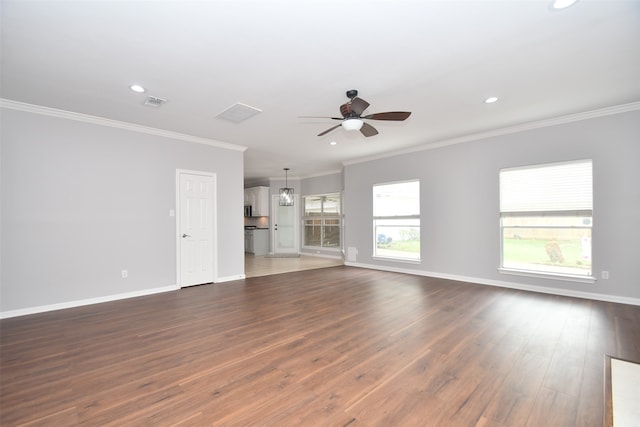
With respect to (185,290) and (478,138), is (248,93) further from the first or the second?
(478,138)

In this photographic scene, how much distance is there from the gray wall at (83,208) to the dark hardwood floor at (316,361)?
0.50 metres

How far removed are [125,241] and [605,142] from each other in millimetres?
7523

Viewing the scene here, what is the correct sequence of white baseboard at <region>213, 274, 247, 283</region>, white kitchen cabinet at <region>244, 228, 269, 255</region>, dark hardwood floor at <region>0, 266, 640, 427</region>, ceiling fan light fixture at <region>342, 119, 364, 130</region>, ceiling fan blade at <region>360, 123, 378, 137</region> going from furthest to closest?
white kitchen cabinet at <region>244, 228, 269, 255</region> → white baseboard at <region>213, 274, 247, 283</region> → ceiling fan blade at <region>360, 123, 378, 137</region> → ceiling fan light fixture at <region>342, 119, 364, 130</region> → dark hardwood floor at <region>0, 266, 640, 427</region>

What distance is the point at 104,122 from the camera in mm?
4422

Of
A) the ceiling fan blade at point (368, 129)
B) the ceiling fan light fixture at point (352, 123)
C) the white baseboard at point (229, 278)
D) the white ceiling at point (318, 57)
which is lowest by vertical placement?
the white baseboard at point (229, 278)

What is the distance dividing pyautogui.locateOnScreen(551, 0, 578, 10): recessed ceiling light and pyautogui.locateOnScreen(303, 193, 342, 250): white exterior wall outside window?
721 centimetres

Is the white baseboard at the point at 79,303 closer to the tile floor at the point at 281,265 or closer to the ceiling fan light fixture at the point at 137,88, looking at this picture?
the tile floor at the point at 281,265

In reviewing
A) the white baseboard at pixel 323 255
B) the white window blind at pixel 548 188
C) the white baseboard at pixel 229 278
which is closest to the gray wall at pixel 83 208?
the white baseboard at pixel 229 278

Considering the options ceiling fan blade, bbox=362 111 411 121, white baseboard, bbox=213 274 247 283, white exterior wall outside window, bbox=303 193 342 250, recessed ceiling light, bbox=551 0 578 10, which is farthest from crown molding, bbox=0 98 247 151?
recessed ceiling light, bbox=551 0 578 10

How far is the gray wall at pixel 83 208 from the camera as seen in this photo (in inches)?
148

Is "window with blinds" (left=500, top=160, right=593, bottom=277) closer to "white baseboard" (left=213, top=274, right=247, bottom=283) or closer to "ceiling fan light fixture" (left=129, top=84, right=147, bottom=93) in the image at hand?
"white baseboard" (left=213, top=274, right=247, bottom=283)

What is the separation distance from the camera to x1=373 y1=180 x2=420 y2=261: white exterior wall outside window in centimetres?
643

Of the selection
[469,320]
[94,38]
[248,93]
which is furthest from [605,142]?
[94,38]

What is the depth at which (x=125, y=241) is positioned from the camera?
4598 mm
